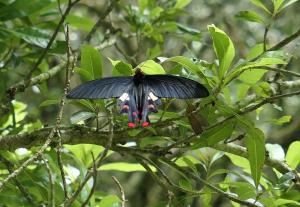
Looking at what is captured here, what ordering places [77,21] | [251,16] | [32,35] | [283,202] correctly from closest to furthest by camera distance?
[283,202] < [251,16] < [32,35] < [77,21]

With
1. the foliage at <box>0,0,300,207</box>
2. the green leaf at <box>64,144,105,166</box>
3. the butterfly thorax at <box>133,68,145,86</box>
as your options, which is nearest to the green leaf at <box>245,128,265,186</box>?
the foliage at <box>0,0,300,207</box>

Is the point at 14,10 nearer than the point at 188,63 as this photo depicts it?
No

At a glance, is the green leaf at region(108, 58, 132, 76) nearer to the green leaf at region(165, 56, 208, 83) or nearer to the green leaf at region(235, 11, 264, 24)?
the green leaf at region(165, 56, 208, 83)

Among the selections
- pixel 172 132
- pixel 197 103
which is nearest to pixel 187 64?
pixel 197 103

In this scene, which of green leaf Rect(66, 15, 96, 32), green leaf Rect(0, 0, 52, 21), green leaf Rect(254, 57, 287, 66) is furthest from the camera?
green leaf Rect(66, 15, 96, 32)

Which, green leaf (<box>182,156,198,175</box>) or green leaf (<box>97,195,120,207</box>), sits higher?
green leaf (<box>182,156,198,175</box>)

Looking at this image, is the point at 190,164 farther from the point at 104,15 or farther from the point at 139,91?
the point at 104,15

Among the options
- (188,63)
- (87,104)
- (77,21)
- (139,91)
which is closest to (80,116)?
(87,104)

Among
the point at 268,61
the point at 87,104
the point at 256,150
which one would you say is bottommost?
the point at 256,150
